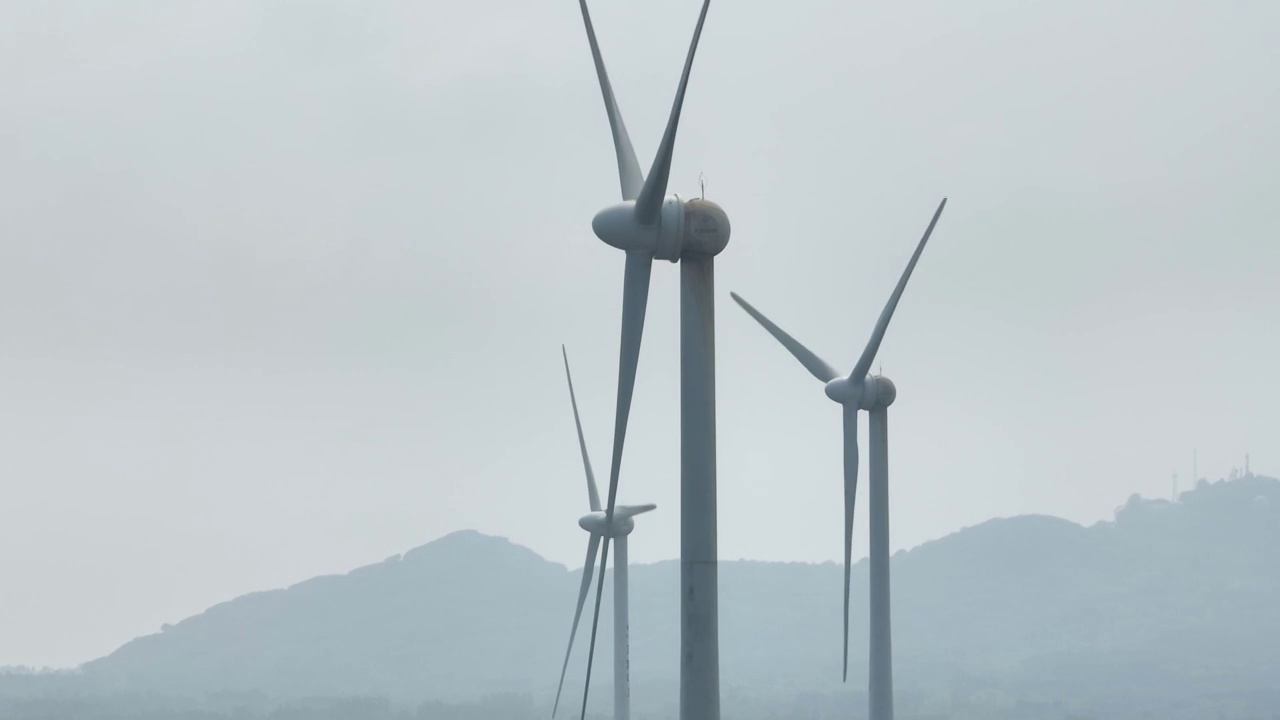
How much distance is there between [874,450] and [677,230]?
19.7 meters

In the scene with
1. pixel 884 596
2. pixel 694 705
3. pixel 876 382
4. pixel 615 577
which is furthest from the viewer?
pixel 615 577

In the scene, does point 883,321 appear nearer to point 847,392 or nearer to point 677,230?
point 847,392

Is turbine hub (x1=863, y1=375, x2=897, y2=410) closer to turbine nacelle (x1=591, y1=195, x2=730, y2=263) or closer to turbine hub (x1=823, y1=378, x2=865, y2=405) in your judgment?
turbine hub (x1=823, y1=378, x2=865, y2=405)

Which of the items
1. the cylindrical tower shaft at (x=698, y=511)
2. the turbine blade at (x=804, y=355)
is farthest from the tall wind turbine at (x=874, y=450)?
the cylindrical tower shaft at (x=698, y=511)

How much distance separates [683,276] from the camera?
3462 cm

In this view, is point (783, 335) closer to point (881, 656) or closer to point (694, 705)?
point (881, 656)

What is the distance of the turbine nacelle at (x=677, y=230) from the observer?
34.6 metres

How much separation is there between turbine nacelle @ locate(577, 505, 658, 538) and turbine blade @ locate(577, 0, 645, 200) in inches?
1071

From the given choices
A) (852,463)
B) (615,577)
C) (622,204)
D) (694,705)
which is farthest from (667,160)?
(615,577)

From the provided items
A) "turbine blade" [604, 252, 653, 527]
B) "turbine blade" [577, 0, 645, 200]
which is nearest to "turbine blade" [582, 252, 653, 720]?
"turbine blade" [604, 252, 653, 527]

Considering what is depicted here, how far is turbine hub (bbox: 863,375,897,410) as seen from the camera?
5203 cm

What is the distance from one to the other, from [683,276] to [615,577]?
33838 millimetres

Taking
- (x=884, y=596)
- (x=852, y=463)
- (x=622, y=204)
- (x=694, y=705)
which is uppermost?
(x=622, y=204)

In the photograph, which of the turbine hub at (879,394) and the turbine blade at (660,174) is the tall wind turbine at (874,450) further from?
the turbine blade at (660,174)
